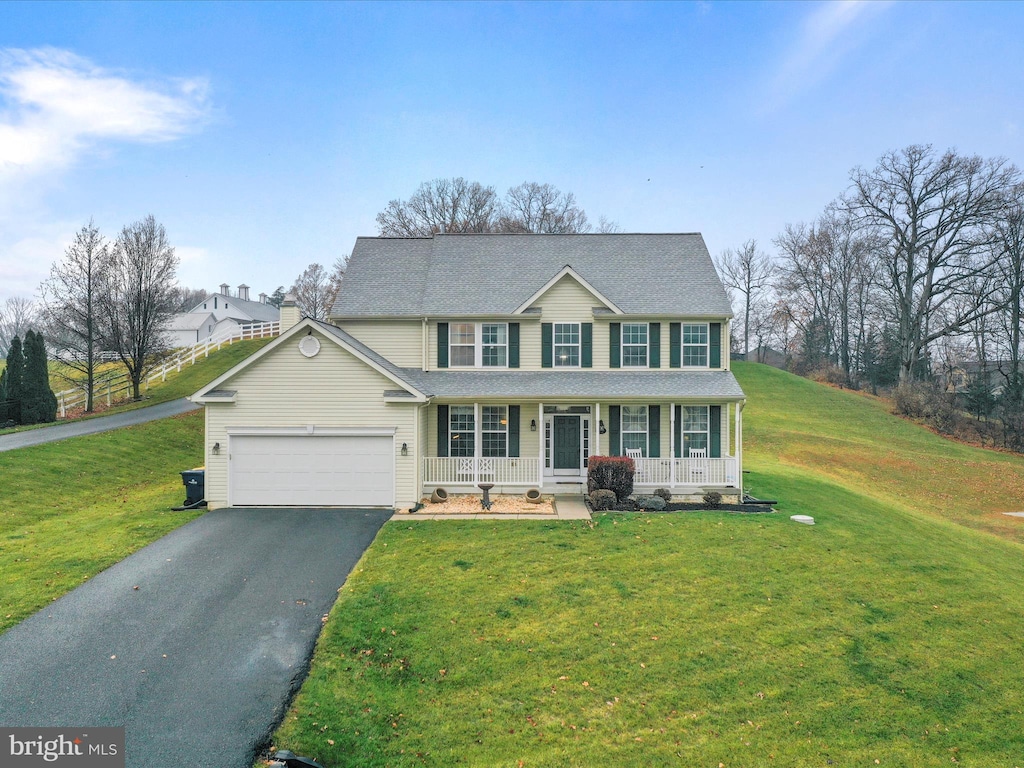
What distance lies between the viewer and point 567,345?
16297mm

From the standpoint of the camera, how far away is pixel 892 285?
38125mm

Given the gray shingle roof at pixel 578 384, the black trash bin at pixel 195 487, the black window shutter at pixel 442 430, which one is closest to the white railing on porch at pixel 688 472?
the gray shingle roof at pixel 578 384

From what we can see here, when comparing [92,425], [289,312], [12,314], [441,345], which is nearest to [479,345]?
[441,345]

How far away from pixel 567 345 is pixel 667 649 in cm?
1054

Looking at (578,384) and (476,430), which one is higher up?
(578,384)

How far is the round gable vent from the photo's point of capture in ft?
43.2

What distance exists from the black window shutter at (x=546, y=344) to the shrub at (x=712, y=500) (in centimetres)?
627

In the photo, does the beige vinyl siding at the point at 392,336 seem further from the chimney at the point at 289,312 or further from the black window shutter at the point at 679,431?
the black window shutter at the point at 679,431

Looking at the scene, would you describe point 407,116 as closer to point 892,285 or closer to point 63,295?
point 63,295

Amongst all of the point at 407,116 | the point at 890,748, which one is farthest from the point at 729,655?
the point at 407,116

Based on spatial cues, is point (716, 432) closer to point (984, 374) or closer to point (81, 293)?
point (984, 374)

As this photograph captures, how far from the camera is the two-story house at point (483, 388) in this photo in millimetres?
13156

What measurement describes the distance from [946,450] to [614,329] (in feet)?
78.9

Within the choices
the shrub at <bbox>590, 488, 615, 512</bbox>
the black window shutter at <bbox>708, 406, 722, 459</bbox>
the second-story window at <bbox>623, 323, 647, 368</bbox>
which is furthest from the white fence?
the black window shutter at <bbox>708, 406, 722, 459</bbox>
